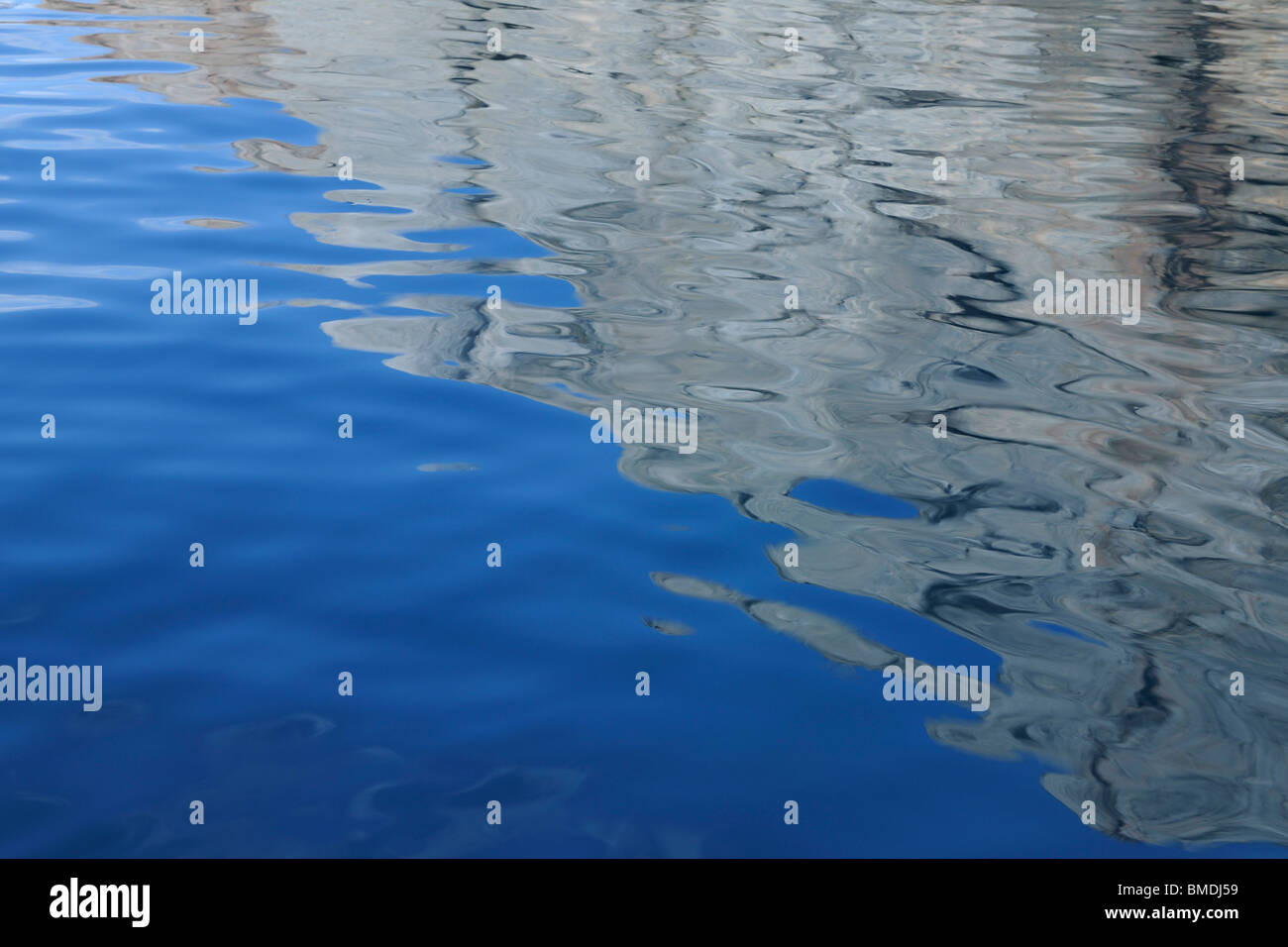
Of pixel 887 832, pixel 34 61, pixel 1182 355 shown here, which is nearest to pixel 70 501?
pixel 887 832

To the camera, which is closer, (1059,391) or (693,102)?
(1059,391)

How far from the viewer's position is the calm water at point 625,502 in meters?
2.77

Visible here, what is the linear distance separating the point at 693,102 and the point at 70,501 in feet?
26.2

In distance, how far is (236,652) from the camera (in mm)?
3111

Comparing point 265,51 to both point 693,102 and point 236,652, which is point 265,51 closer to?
point 693,102

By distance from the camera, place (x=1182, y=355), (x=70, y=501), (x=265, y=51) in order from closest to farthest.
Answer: (x=70, y=501) → (x=1182, y=355) → (x=265, y=51)

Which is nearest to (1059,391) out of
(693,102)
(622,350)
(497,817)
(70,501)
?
(622,350)

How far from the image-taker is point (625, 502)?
3941 mm

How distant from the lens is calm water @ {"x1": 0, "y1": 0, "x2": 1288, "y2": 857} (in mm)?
2771

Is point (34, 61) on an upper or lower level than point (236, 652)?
upper

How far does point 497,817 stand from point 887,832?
0.90 meters

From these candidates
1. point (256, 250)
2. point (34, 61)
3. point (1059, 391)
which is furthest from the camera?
point (34, 61)

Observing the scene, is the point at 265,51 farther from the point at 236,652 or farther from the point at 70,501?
the point at 236,652
